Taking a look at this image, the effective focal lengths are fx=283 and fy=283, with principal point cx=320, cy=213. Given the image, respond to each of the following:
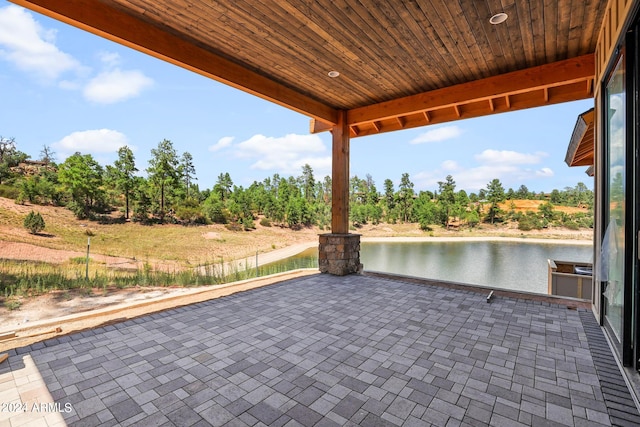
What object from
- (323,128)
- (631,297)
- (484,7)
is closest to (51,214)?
(323,128)

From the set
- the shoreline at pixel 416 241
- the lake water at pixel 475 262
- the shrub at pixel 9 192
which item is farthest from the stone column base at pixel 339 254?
the shrub at pixel 9 192

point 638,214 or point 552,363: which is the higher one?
point 638,214

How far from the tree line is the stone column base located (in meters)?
9.70

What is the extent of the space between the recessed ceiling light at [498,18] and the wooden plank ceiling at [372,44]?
40 millimetres

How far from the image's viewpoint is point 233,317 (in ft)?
9.81

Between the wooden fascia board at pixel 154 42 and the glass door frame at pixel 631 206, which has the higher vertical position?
the wooden fascia board at pixel 154 42

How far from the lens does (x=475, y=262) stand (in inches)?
582

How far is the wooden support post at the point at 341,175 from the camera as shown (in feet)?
17.1

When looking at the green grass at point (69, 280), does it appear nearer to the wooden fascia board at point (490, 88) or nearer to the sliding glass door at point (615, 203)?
the wooden fascia board at point (490, 88)

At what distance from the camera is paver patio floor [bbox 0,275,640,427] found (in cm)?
154

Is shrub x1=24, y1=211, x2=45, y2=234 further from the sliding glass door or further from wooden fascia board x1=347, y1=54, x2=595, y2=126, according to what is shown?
the sliding glass door

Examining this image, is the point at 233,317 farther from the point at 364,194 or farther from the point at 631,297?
the point at 364,194

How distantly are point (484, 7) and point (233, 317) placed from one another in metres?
3.74

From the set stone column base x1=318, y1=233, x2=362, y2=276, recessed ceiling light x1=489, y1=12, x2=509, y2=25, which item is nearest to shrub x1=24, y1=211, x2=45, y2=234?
stone column base x1=318, y1=233, x2=362, y2=276
